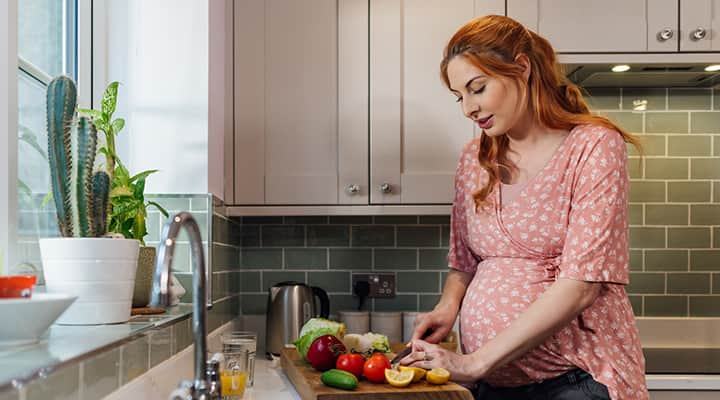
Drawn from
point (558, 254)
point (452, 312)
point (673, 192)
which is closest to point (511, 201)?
point (558, 254)

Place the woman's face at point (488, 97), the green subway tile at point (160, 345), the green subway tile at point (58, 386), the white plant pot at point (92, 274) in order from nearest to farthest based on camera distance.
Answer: the green subway tile at point (58, 386) < the white plant pot at point (92, 274) < the green subway tile at point (160, 345) < the woman's face at point (488, 97)

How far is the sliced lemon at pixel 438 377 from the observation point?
1.66 m

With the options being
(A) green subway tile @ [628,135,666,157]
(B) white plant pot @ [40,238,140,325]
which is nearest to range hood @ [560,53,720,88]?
(A) green subway tile @ [628,135,666,157]

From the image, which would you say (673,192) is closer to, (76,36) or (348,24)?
(348,24)

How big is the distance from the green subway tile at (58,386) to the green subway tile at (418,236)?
1850mm

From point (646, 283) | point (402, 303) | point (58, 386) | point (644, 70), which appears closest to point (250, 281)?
point (402, 303)

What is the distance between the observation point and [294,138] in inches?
100

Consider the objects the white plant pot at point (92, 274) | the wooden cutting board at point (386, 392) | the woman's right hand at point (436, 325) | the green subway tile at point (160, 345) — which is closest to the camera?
the white plant pot at point (92, 274)

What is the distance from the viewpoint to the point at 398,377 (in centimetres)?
167

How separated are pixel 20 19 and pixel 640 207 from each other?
83.9 inches

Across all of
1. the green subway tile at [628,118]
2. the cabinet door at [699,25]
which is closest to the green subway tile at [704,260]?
the green subway tile at [628,118]

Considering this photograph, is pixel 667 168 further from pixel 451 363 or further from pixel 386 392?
pixel 386 392

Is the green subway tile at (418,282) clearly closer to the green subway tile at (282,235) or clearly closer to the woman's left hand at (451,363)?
the green subway tile at (282,235)

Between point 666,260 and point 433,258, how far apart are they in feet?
2.69
